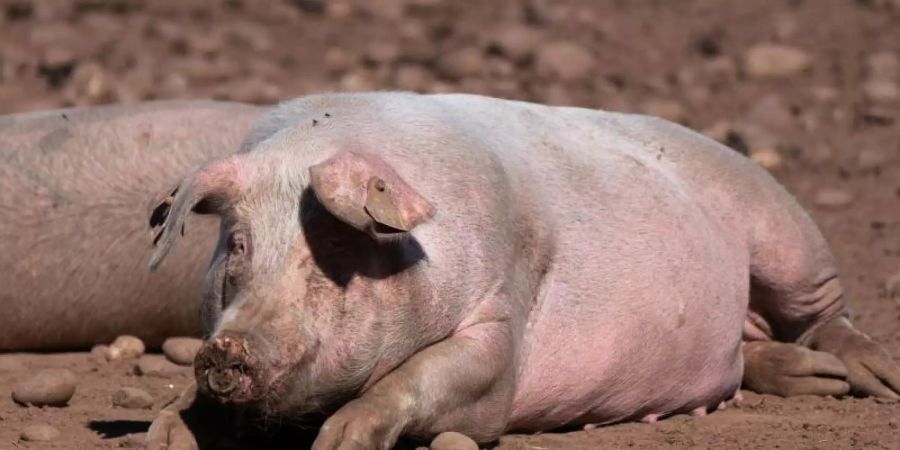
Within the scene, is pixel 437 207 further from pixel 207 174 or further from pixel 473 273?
pixel 207 174

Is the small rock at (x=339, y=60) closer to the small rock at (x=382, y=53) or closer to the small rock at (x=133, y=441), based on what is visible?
the small rock at (x=382, y=53)

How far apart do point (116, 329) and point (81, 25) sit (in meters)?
6.35

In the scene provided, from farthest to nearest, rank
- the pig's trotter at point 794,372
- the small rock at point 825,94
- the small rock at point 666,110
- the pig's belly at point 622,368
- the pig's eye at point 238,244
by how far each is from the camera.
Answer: the small rock at point 825,94, the small rock at point 666,110, the pig's trotter at point 794,372, the pig's belly at point 622,368, the pig's eye at point 238,244

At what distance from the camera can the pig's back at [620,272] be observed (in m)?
6.11

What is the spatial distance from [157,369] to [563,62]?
19.0 feet

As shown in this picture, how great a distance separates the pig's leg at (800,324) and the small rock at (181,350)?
6.52ft

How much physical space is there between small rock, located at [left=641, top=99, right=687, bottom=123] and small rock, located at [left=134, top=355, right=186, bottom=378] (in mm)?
4725

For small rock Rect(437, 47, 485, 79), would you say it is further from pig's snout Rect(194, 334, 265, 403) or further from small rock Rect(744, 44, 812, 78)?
pig's snout Rect(194, 334, 265, 403)

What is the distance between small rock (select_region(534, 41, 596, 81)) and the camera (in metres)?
12.3

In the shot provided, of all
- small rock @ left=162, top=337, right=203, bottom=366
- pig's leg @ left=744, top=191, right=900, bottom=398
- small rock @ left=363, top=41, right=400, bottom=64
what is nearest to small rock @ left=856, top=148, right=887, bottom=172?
small rock @ left=363, top=41, right=400, bottom=64

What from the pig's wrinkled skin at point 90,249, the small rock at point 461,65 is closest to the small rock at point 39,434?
the pig's wrinkled skin at point 90,249

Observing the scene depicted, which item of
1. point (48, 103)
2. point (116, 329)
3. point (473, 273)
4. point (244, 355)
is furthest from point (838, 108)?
point (244, 355)

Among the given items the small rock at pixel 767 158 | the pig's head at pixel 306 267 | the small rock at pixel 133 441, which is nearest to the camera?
the pig's head at pixel 306 267

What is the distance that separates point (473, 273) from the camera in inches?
223
